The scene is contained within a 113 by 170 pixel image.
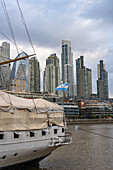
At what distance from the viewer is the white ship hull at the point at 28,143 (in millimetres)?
14781

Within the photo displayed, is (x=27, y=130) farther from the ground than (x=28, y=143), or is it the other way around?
(x=27, y=130)

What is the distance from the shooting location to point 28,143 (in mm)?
16250

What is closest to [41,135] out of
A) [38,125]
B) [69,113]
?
[38,125]

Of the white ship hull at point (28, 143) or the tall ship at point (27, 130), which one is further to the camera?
the tall ship at point (27, 130)

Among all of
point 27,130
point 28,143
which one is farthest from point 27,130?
point 28,143

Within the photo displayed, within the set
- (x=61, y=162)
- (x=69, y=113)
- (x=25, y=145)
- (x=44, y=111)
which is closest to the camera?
(x=25, y=145)

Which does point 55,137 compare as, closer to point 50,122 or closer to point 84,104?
point 50,122

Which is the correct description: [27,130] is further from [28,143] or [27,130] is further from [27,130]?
[28,143]

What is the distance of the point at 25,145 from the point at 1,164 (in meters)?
2.29

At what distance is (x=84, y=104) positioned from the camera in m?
175

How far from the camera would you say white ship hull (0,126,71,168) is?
48.5 feet

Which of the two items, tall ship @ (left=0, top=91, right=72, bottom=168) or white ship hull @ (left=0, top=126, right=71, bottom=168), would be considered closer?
white ship hull @ (left=0, top=126, right=71, bottom=168)

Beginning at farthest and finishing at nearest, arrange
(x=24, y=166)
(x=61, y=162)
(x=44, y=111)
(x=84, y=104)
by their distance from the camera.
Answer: (x=84, y=104) → (x=61, y=162) → (x=44, y=111) → (x=24, y=166)

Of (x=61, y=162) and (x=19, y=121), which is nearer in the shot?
(x=19, y=121)
